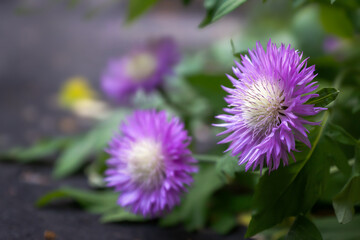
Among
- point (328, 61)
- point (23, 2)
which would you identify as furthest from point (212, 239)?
point (23, 2)

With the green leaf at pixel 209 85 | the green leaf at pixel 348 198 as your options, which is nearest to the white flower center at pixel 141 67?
the green leaf at pixel 209 85

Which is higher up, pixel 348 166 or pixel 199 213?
pixel 348 166

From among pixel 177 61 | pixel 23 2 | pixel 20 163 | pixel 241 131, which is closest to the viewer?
pixel 241 131

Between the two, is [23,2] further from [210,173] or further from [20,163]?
[210,173]

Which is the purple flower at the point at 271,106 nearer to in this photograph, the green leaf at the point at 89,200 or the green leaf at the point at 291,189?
the green leaf at the point at 291,189

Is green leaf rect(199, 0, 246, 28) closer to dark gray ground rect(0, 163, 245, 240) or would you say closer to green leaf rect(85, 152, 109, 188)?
dark gray ground rect(0, 163, 245, 240)

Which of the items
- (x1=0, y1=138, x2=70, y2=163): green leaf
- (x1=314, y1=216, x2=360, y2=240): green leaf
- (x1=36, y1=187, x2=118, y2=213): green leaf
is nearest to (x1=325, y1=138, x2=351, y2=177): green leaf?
(x1=314, y1=216, x2=360, y2=240): green leaf
